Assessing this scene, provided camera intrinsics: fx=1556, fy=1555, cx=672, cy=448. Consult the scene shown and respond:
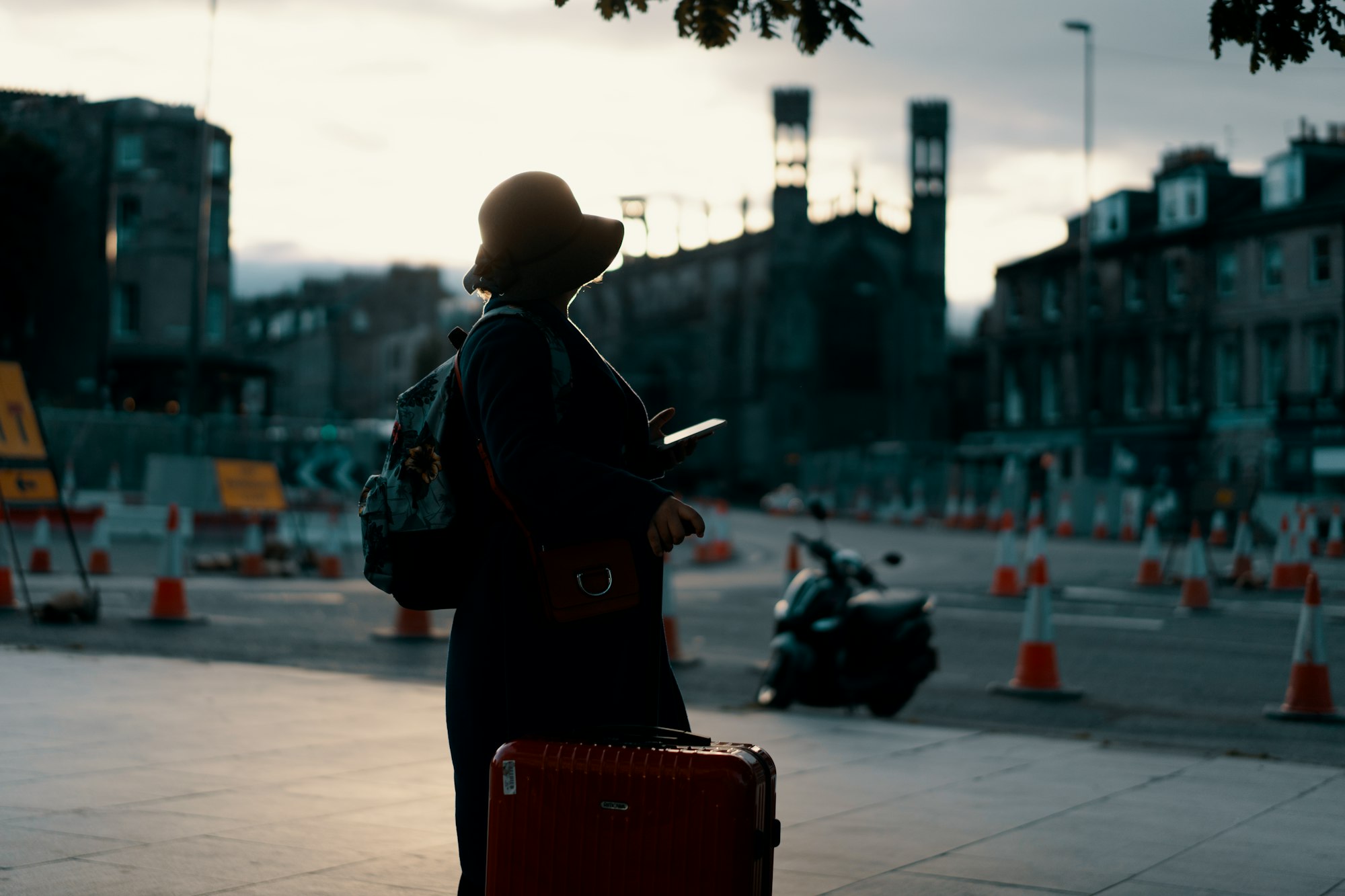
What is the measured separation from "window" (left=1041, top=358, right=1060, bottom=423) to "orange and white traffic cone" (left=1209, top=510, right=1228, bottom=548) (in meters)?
21.4

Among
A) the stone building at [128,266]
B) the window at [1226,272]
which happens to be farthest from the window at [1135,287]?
the stone building at [128,266]

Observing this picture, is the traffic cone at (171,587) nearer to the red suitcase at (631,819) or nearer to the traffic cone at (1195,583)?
the traffic cone at (1195,583)

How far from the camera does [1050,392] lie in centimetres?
5606

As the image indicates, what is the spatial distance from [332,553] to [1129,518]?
21.0 metres

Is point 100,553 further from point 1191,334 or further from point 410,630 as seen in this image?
point 1191,334

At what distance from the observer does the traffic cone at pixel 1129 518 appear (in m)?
35.2

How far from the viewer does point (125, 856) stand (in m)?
4.66

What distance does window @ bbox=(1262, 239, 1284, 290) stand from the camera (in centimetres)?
4691

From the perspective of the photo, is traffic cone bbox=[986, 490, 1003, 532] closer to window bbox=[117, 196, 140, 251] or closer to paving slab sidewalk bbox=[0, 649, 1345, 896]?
window bbox=[117, 196, 140, 251]

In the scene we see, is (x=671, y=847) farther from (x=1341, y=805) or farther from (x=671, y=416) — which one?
(x=1341, y=805)

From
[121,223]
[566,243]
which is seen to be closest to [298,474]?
[566,243]

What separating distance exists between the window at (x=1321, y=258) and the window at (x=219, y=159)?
1401 inches

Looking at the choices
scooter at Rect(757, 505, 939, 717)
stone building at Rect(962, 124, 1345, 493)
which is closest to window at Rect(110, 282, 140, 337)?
stone building at Rect(962, 124, 1345, 493)

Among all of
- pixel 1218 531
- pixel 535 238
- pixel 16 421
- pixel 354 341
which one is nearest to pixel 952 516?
pixel 1218 531
